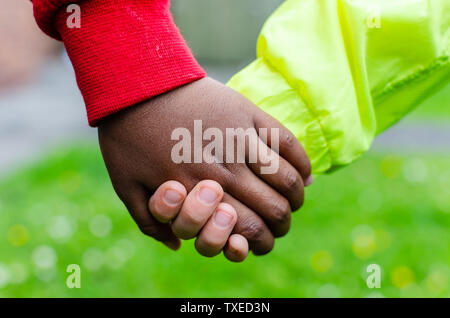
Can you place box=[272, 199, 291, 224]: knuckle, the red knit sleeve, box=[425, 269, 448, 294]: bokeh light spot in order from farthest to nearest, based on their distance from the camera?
box=[425, 269, 448, 294]: bokeh light spot → box=[272, 199, 291, 224]: knuckle → the red knit sleeve

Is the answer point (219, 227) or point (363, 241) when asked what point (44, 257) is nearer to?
point (363, 241)

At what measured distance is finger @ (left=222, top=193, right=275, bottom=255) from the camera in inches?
45.4

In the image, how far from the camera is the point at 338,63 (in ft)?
3.83

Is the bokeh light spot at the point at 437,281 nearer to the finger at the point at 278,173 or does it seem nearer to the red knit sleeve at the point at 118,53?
the finger at the point at 278,173

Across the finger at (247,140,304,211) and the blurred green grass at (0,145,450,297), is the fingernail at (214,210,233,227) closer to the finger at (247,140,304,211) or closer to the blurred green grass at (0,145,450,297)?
the finger at (247,140,304,211)

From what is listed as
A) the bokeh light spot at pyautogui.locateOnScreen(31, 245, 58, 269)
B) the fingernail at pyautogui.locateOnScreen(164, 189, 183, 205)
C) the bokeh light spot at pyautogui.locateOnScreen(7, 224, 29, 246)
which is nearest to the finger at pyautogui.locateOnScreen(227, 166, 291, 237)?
the fingernail at pyautogui.locateOnScreen(164, 189, 183, 205)

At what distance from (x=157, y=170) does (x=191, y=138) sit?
9 centimetres

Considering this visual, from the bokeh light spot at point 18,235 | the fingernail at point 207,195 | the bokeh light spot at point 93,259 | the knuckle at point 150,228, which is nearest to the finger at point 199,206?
the fingernail at point 207,195

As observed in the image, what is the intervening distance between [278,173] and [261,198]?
0.06 metres

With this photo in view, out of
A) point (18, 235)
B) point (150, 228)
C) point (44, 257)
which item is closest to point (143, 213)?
point (150, 228)

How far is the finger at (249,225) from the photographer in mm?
1154

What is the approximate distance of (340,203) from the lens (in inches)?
119

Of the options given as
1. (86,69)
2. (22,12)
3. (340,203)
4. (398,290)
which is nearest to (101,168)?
(340,203)

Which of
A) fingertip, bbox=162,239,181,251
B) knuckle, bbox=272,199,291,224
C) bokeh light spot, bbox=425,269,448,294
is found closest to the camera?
knuckle, bbox=272,199,291,224
